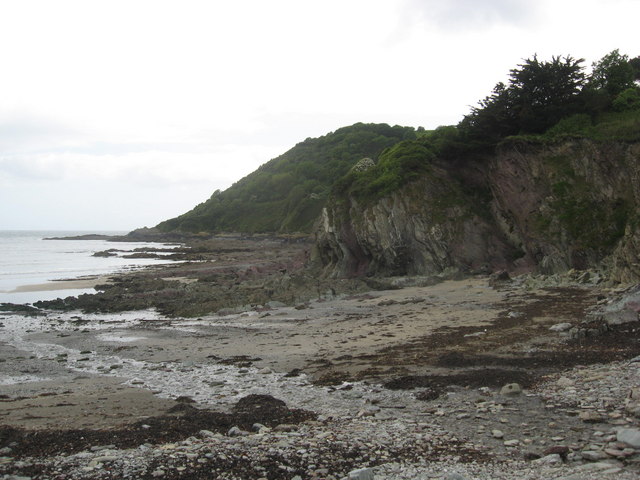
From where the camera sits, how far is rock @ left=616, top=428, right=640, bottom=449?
5820 mm

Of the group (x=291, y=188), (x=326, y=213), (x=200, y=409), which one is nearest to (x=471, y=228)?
(x=326, y=213)

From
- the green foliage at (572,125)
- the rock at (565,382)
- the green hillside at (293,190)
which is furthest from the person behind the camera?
the green hillside at (293,190)

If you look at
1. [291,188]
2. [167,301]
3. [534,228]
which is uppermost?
[291,188]

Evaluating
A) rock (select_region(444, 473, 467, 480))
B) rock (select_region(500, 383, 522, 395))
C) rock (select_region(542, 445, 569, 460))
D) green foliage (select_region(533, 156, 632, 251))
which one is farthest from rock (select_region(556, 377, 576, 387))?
green foliage (select_region(533, 156, 632, 251))

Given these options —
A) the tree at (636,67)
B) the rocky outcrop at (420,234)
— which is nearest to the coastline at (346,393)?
the rocky outcrop at (420,234)

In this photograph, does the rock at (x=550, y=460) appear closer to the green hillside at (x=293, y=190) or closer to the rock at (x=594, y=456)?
the rock at (x=594, y=456)

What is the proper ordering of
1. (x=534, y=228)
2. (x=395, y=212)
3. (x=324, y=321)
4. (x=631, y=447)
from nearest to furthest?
(x=631, y=447) → (x=324, y=321) → (x=534, y=228) → (x=395, y=212)

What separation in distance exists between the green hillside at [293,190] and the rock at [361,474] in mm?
90658

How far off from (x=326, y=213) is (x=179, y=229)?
103086 mm

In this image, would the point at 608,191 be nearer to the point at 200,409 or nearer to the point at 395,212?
the point at 395,212

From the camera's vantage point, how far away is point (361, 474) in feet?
18.9

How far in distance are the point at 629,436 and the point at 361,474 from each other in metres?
3.18

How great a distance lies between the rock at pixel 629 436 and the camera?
582 centimetres

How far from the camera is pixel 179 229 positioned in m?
133
